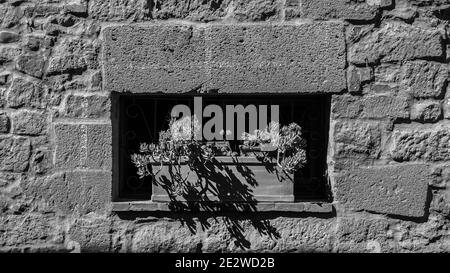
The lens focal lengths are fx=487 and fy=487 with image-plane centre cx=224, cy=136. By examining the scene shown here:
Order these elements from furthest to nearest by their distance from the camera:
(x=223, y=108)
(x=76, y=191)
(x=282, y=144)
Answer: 1. (x=223, y=108)
2. (x=76, y=191)
3. (x=282, y=144)

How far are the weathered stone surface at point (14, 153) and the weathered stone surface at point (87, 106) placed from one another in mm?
352

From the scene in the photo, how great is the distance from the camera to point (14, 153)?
10.6ft

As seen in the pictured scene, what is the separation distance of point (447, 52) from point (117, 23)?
216 cm

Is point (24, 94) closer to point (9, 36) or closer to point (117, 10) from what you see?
point (9, 36)

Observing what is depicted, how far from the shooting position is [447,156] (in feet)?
10.3

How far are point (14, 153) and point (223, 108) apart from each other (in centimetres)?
143

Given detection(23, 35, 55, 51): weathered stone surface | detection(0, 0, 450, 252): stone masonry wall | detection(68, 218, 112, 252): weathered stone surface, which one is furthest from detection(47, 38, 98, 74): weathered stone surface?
detection(68, 218, 112, 252): weathered stone surface

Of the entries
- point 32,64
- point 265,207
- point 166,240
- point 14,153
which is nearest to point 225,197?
point 265,207

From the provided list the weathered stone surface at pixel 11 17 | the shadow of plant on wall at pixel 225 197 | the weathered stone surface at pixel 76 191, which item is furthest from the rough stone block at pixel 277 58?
the weathered stone surface at pixel 11 17

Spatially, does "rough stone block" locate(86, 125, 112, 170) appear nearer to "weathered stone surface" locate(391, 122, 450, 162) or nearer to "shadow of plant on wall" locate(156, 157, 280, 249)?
"shadow of plant on wall" locate(156, 157, 280, 249)

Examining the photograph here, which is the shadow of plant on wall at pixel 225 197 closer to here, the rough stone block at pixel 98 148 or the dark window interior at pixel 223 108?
the dark window interior at pixel 223 108

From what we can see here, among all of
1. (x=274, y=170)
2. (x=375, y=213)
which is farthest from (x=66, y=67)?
(x=375, y=213)

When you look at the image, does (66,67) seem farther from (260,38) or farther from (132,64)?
(260,38)

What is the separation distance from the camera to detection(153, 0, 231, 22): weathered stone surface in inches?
125
